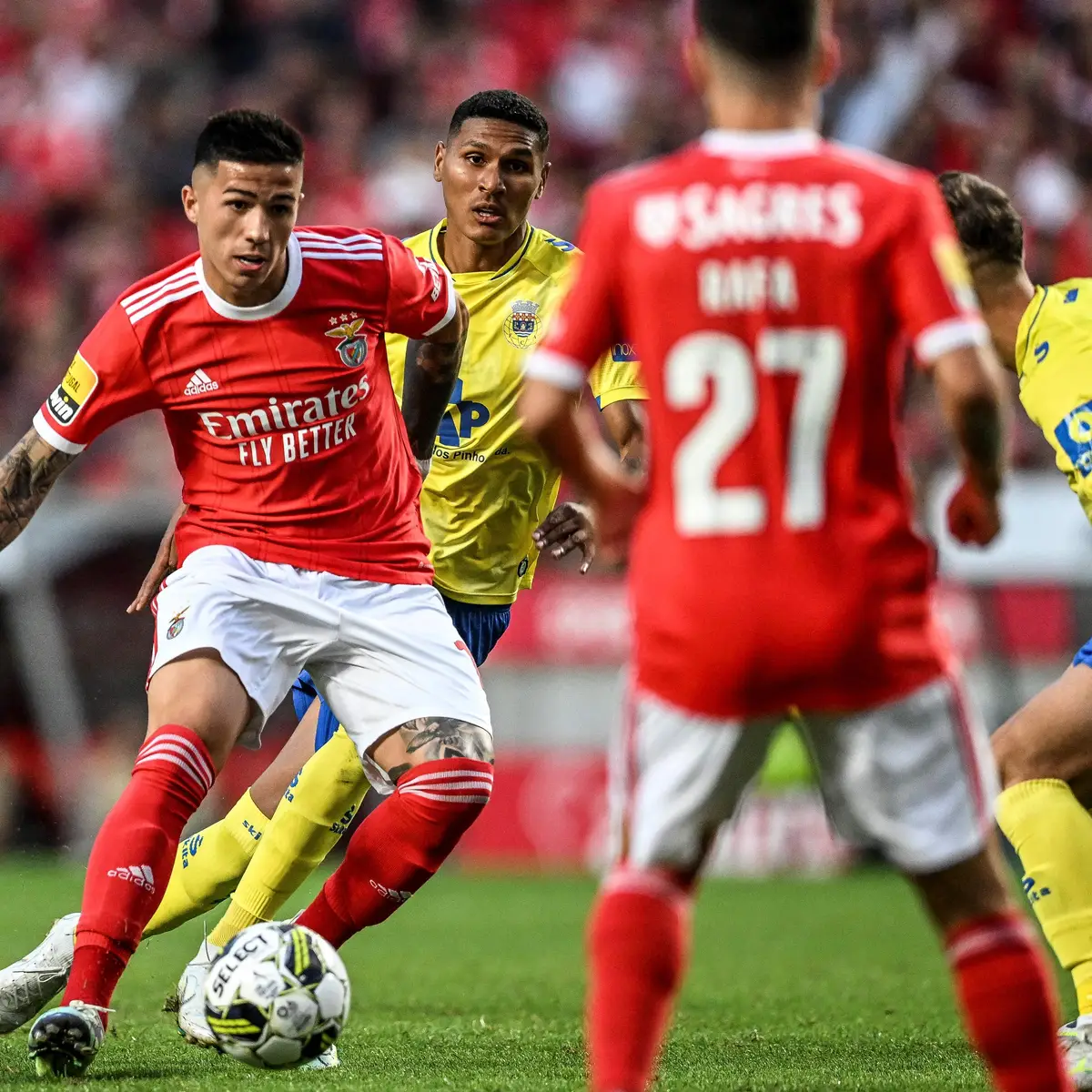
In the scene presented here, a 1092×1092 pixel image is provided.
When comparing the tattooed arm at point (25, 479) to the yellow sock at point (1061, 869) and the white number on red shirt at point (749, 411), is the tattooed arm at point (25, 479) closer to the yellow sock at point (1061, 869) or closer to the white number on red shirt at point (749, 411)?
the white number on red shirt at point (749, 411)

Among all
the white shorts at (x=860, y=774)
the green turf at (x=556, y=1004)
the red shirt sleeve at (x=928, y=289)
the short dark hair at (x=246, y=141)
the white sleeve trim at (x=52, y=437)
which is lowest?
the green turf at (x=556, y=1004)

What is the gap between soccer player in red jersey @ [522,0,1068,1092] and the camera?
11.3 feet

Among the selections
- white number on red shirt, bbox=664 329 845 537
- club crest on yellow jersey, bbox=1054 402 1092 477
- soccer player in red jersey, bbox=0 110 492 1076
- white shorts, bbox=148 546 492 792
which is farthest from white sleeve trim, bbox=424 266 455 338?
white number on red shirt, bbox=664 329 845 537

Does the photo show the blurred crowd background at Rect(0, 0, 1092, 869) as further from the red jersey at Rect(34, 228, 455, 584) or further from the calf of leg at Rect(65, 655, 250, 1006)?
Result: the calf of leg at Rect(65, 655, 250, 1006)

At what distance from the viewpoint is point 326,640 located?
530 centimetres

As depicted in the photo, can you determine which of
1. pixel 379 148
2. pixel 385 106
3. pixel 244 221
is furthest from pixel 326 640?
pixel 385 106

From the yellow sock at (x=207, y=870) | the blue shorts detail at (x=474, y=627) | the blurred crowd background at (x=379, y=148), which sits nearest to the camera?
the yellow sock at (x=207, y=870)

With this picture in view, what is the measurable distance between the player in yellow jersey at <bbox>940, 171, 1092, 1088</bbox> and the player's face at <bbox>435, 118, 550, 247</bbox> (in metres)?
1.77

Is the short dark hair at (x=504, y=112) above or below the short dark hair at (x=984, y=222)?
above

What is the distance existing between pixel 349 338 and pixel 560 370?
6.35 ft

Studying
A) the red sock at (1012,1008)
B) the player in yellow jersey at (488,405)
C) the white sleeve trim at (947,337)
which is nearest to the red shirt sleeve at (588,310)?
the white sleeve trim at (947,337)

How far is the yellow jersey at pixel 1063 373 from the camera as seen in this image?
508 cm

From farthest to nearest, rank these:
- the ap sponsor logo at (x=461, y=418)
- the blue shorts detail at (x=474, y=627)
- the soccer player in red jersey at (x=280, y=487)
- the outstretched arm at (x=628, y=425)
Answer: the blue shorts detail at (x=474, y=627)
the ap sponsor logo at (x=461, y=418)
the outstretched arm at (x=628, y=425)
the soccer player in red jersey at (x=280, y=487)

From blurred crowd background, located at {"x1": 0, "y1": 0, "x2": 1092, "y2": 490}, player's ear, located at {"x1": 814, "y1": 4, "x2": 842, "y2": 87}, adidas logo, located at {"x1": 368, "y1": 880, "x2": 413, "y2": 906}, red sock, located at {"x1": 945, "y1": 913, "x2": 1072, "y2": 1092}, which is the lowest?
red sock, located at {"x1": 945, "y1": 913, "x2": 1072, "y2": 1092}
